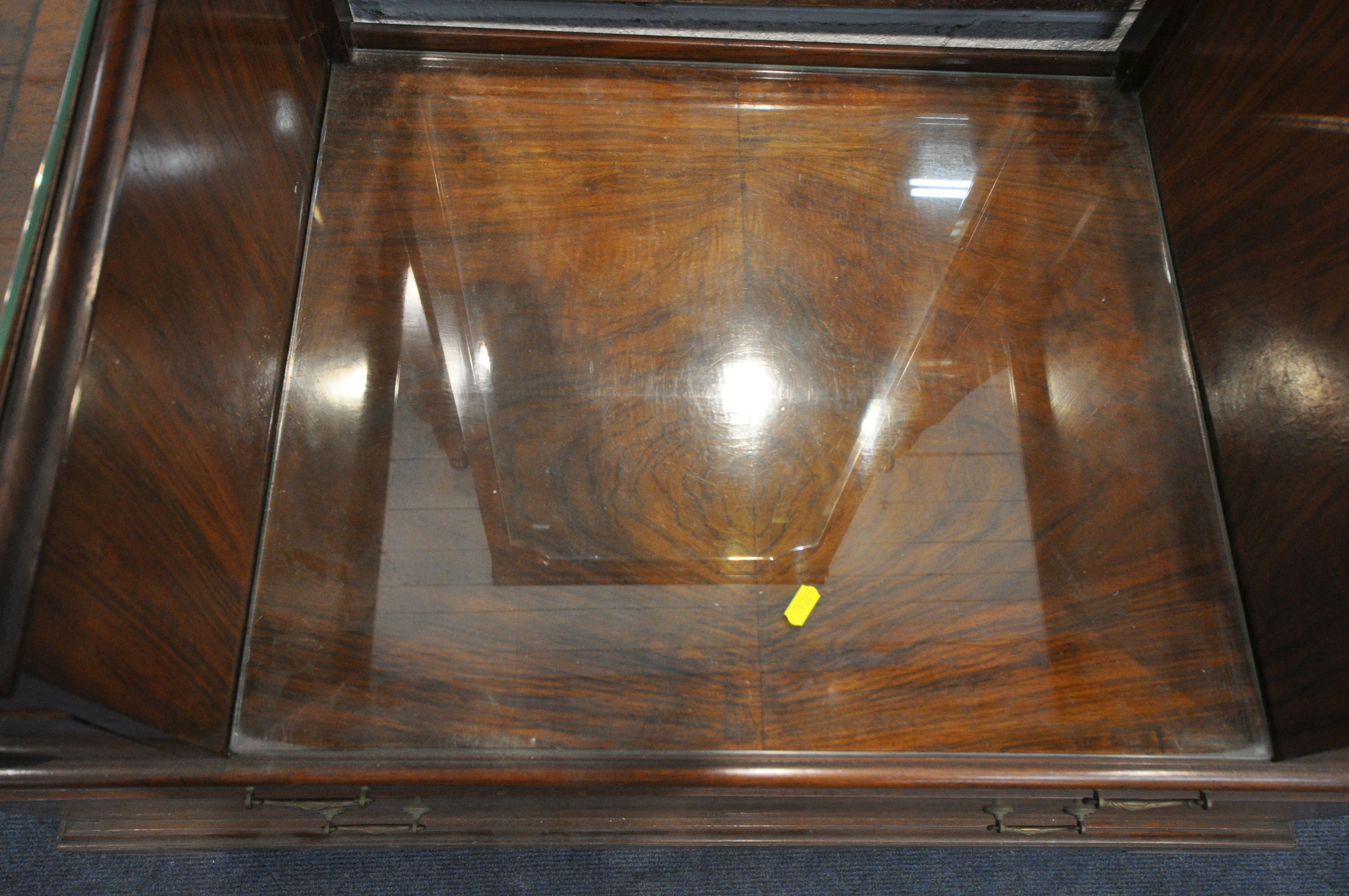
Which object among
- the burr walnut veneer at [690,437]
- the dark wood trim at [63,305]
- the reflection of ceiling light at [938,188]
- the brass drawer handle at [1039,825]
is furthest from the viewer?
the reflection of ceiling light at [938,188]

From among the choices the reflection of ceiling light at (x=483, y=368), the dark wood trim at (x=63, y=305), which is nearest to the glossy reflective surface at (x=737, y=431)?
the reflection of ceiling light at (x=483, y=368)

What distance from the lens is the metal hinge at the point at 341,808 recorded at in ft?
1.97

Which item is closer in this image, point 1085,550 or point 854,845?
point 1085,550

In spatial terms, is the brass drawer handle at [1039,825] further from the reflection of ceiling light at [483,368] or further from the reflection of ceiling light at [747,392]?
the reflection of ceiling light at [483,368]

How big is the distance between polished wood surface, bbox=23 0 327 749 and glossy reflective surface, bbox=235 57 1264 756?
47 millimetres

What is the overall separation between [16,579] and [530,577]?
0.32 m

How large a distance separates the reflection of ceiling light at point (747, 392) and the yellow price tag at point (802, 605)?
0.14 metres

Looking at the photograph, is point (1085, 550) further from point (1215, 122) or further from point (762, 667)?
point (1215, 122)

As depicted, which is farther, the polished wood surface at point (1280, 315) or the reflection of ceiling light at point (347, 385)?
the reflection of ceiling light at point (347, 385)

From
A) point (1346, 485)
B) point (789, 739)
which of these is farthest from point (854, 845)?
point (1346, 485)

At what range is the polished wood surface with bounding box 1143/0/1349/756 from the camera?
0.57m

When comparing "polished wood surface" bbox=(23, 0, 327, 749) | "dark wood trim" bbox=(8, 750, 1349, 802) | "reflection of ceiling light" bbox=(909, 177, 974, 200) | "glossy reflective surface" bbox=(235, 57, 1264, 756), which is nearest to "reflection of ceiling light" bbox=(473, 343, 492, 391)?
"glossy reflective surface" bbox=(235, 57, 1264, 756)

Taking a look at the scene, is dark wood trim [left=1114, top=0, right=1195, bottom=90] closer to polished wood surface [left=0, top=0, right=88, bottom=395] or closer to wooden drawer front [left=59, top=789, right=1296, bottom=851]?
wooden drawer front [left=59, top=789, right=1296, bottom=851]

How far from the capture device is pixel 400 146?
0.77 metres
